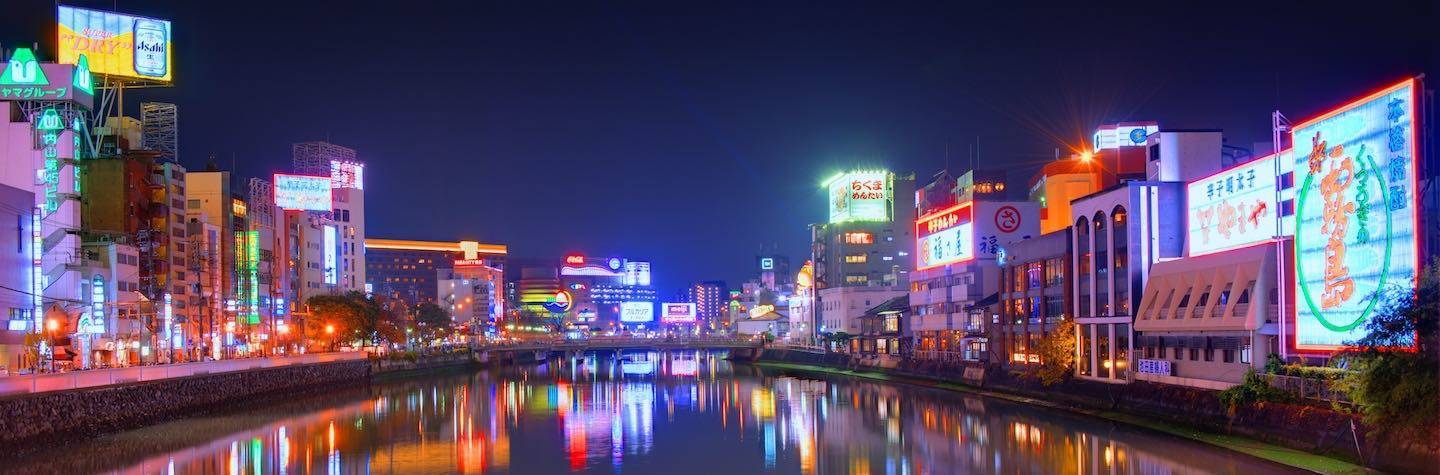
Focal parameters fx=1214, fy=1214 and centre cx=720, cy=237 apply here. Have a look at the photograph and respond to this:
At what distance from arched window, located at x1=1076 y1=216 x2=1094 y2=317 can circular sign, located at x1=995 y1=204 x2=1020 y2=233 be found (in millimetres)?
17194

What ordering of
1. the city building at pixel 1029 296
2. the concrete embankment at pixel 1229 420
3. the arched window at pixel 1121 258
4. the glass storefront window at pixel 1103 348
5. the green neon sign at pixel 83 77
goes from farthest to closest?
the green neon sign at pixel 83 77 → the city building at pixel 1029 296 → the glass storefront window at pixel 1103 348 → the arched window at pixel 1121 258 → the concrete embankment at pixel 1229 420

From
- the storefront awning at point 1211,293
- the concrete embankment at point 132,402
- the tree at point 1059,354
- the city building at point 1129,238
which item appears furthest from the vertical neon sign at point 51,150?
the storefront awning at point 1211,293

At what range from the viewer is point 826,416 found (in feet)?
190

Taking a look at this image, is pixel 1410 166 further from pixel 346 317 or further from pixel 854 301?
pixel 854 301

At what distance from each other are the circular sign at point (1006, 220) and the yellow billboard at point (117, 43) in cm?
5293

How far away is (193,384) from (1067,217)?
61.2m

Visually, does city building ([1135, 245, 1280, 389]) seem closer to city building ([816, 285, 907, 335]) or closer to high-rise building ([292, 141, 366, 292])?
city building ([816, 285, 907, 335])

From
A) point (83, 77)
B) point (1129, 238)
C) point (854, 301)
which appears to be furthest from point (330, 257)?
point (1129, 238)

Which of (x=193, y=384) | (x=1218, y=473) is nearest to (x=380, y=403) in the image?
(x=193, y=384)

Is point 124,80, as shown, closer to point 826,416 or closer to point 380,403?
point 380,403

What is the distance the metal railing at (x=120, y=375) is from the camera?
134 ft

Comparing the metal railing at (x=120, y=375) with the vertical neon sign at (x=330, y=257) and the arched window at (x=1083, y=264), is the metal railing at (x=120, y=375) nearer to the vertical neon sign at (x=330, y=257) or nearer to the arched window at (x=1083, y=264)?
the vertical neon sign at (x=330, y=257)

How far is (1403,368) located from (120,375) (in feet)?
155

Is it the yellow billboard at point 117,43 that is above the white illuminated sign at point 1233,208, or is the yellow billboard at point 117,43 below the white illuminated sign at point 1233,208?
above
